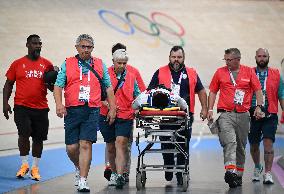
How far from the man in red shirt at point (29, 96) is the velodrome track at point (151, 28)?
515 inches

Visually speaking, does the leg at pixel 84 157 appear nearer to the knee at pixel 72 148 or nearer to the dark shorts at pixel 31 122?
the knee at pixel 72 148

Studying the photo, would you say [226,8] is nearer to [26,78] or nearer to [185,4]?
[185,4]

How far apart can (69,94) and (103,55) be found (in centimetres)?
1700

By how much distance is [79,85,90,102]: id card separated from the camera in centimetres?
1007

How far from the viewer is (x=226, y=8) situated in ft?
105

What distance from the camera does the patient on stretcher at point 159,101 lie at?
10.5 m

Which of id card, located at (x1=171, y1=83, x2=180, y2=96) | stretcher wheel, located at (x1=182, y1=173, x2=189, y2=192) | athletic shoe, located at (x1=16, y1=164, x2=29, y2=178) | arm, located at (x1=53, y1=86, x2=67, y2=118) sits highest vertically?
id card, located at (x1=171, y1=83, x2=180, y2=96)

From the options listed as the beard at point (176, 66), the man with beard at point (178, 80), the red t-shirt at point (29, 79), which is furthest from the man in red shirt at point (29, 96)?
the beard at point (176, 66)

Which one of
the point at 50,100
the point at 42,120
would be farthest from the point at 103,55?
the point at 42,120

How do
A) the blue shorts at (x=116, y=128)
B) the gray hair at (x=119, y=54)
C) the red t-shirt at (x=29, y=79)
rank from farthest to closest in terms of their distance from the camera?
the red t-shirt at (x=29, y=79)
the gray hair at (x=119, y=54)
the blue shorts at (x=116, y=128)

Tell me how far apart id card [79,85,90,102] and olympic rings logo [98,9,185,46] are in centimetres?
1931

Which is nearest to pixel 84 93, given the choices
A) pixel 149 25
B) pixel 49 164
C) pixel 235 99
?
pixel 235 99

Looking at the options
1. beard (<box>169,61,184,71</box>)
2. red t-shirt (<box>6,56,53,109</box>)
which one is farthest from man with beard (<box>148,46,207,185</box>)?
red t-shirt (<box>6,56,53,109</box>)

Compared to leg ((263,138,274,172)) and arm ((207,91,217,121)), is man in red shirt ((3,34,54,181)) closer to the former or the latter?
arm ((207,91,217,121))
